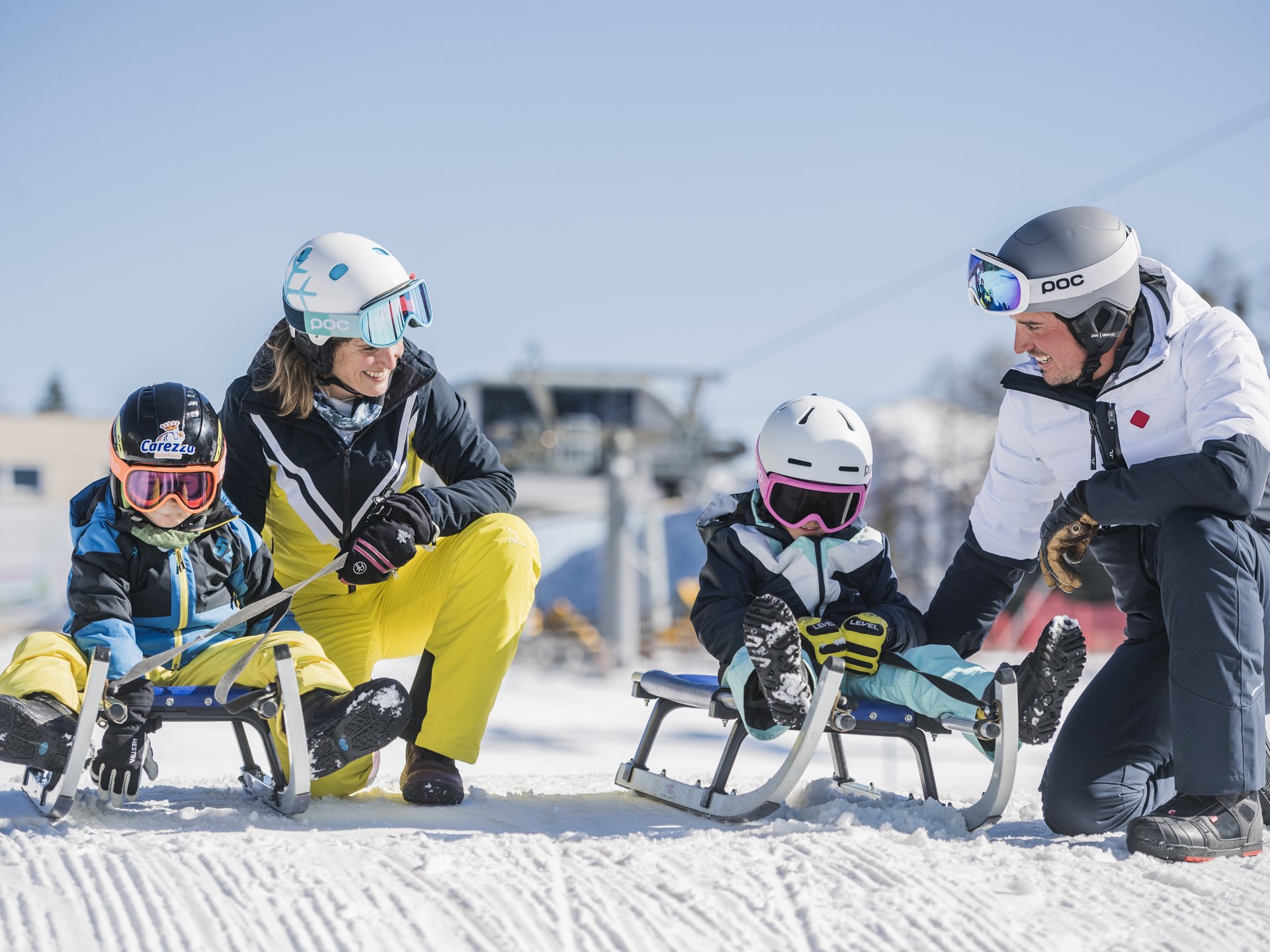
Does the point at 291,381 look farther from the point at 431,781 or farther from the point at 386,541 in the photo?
the point at 431,781

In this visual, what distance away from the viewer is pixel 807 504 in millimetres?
3510

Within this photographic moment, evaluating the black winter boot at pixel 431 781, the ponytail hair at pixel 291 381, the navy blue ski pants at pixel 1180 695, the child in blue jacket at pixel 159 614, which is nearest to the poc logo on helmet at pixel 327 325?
the ponytail hair at pixel 291 381

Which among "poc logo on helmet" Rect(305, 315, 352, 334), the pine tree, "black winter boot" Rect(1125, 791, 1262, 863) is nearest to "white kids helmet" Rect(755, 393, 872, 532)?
"black winter boot" Rect(1125, 791, 1262, 863)

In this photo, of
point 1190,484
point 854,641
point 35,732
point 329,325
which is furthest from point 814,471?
point 35,732

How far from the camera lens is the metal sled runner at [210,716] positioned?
2729 millimetres

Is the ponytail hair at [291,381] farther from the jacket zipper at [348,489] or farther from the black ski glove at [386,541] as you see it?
the black ski glove at [386,541]

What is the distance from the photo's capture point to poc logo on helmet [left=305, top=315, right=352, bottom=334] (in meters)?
3.31

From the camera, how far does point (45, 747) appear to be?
2.75 metres

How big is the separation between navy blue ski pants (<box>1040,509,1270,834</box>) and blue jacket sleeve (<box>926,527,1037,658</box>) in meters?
0.36

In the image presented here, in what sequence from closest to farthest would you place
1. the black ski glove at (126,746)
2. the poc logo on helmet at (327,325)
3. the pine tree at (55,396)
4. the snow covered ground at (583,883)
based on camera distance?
the snow covered ground at (583,883) → the black ski glove at (126,746) → the poc logo on helmet at (327,325) → the pine tree at (55,396)

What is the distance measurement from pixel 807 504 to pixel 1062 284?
940 millimetres

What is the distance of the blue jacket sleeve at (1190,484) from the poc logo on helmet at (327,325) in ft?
6.72

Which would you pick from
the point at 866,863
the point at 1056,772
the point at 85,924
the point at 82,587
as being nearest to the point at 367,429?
the point at 82,587

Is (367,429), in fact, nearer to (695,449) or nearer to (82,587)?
(82,587)
